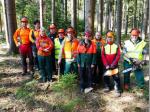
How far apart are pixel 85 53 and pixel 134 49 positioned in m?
1.52

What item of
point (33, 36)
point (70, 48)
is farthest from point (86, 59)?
point (33, 36)

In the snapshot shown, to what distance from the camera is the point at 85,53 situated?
359 inches

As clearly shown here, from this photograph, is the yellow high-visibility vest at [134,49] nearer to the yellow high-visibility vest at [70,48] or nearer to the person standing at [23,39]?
the yellow high-visibility vest at [70,48]

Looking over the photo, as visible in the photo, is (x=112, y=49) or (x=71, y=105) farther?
(x=112, y=49)

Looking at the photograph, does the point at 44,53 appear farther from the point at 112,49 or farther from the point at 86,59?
the point at 112,49

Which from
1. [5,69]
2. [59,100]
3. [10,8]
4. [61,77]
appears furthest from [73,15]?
Result: [59,100]

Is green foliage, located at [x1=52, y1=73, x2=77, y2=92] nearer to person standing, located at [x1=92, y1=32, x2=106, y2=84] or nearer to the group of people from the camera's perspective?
the group of people

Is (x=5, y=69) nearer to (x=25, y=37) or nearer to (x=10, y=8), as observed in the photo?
(x=25, y=37)

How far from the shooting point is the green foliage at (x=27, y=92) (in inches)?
367

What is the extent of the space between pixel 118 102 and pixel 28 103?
9.15 ft

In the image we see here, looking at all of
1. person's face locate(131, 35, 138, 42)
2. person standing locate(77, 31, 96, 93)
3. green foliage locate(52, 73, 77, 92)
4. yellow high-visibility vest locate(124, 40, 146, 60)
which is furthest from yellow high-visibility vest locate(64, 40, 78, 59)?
person's face locate(131, 35, 138, 42)

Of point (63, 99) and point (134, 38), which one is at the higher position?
point (134, 38)

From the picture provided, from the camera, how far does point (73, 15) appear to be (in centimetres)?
1933

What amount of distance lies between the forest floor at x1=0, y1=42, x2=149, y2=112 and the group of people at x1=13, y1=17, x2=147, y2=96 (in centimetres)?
29
